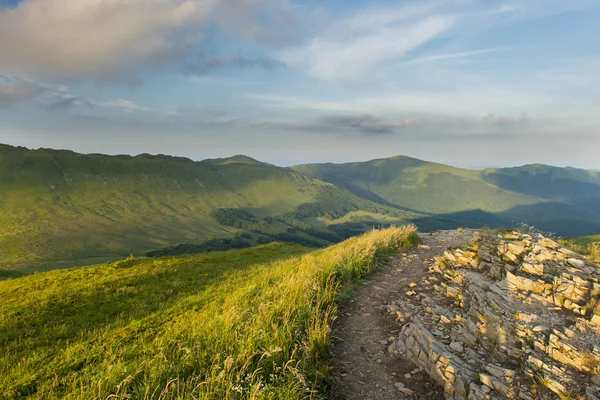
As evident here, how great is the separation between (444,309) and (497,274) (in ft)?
15.0

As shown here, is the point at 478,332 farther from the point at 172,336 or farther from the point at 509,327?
the point at 172,336

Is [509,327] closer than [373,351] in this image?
No

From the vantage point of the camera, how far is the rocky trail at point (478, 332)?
7180mm

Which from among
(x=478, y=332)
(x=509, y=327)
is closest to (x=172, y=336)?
(x=478, y=332)

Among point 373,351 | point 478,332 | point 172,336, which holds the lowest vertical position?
point 373,351

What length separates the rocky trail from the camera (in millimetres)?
7180

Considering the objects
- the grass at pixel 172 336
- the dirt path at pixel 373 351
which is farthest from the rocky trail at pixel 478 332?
the grass at pixel 172 336

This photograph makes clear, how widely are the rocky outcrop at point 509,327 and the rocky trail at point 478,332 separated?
3 cm

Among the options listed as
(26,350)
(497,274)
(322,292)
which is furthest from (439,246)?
(26,350)

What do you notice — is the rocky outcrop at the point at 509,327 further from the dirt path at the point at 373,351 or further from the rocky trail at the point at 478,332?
the dirt path at the point at 373,351

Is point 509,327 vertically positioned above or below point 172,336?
below

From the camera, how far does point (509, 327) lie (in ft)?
30.9

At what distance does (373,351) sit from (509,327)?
4.39 metres

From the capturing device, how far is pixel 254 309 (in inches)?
382
